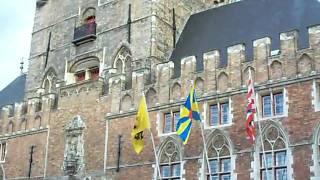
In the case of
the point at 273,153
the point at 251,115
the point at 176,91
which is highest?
the point at 176,91

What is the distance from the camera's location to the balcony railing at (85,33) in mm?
27391

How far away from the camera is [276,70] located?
20.0 meters

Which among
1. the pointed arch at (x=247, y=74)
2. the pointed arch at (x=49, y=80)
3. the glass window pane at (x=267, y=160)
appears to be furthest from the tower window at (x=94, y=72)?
the glass window pane at (x=267, y=160)

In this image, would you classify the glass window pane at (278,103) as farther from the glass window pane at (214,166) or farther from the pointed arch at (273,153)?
the glass window pane at (214,166)

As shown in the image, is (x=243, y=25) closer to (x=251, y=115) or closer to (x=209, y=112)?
(x=209, y=112)

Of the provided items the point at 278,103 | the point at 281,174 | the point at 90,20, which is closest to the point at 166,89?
the point at 278,103

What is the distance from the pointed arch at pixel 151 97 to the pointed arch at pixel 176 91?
859 mm

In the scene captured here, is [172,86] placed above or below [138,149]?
above

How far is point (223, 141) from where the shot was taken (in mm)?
20547

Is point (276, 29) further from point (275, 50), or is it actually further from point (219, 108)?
point (219, 108)

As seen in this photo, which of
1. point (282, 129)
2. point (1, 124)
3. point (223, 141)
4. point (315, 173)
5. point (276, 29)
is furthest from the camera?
point (1, 124)

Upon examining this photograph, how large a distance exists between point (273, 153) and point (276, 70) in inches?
122

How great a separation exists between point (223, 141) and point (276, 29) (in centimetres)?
561

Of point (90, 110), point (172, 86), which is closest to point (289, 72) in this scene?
point (172, 86)
